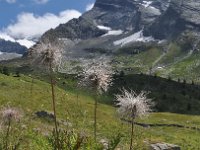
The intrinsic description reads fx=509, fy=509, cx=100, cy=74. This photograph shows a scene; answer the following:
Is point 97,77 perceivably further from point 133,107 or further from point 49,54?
point 49,54

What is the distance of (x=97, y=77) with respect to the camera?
1509 cm

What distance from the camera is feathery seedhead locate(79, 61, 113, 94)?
1495 cm

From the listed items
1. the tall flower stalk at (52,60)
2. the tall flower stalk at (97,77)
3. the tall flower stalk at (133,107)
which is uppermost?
the tall flower stalk at (52,60)

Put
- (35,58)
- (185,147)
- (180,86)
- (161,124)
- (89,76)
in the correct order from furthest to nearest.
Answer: (180,86)
(161,124)
(185,147)
(89,76)
(35,58)

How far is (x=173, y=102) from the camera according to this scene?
535ft

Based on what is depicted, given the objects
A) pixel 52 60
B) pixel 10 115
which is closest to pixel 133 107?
pixel 52 60

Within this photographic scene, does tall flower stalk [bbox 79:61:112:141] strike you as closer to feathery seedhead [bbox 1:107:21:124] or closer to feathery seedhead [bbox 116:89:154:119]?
feathery seedhead [bbox 116:89:154:119]

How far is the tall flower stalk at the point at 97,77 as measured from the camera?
49.0ft

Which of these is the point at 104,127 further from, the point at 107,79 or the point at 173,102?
the point at 173,102

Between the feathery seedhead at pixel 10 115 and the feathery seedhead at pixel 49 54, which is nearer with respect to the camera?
the feathery seedhead at pixel 49 54

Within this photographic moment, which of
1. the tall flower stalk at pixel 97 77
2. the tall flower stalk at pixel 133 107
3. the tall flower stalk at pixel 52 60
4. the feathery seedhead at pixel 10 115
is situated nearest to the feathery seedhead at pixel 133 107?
the tall flower stalk at pixel 133 107

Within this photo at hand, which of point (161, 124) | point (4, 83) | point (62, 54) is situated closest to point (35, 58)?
point (62, 54)

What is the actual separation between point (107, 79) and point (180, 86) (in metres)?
184

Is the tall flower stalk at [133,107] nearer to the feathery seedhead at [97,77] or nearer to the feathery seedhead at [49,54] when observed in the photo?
the feathery seedhead at [97,77]
